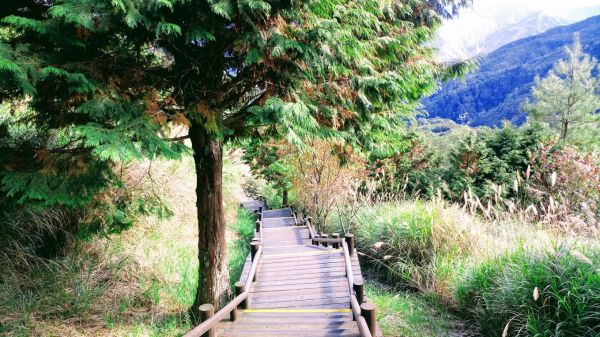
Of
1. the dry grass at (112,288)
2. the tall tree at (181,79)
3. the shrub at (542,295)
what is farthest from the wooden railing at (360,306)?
the dry grass at (112,288)

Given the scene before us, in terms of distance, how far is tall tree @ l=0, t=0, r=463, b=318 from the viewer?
8.60 ft

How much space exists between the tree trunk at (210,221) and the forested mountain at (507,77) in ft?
416

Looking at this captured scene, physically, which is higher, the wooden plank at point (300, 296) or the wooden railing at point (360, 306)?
the wooden railing at point (360, 306)

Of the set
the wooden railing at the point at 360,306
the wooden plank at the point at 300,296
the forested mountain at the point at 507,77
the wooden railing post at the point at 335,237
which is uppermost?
the forested mountain at the point at 507,77

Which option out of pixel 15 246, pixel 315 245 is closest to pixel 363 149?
pixel 315 245

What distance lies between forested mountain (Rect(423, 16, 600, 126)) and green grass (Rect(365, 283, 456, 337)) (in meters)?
125

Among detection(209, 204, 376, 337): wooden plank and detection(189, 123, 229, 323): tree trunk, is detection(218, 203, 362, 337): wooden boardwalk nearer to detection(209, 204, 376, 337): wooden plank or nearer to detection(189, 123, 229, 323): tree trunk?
detection(209, 204, 376, 337): wooden plank

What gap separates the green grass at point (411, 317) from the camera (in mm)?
4730

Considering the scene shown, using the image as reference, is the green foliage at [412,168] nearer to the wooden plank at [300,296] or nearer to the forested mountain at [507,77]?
the wooden plank at [300,296]

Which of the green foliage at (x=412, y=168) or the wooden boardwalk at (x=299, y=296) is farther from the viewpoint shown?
the green foliage at (x=412, y=168)

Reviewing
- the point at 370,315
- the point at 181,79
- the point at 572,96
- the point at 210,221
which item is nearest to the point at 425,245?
the point at 370,315

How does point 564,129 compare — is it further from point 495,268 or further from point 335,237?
point 495,268

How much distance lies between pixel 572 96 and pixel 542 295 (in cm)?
2427

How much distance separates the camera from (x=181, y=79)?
12.0ft
